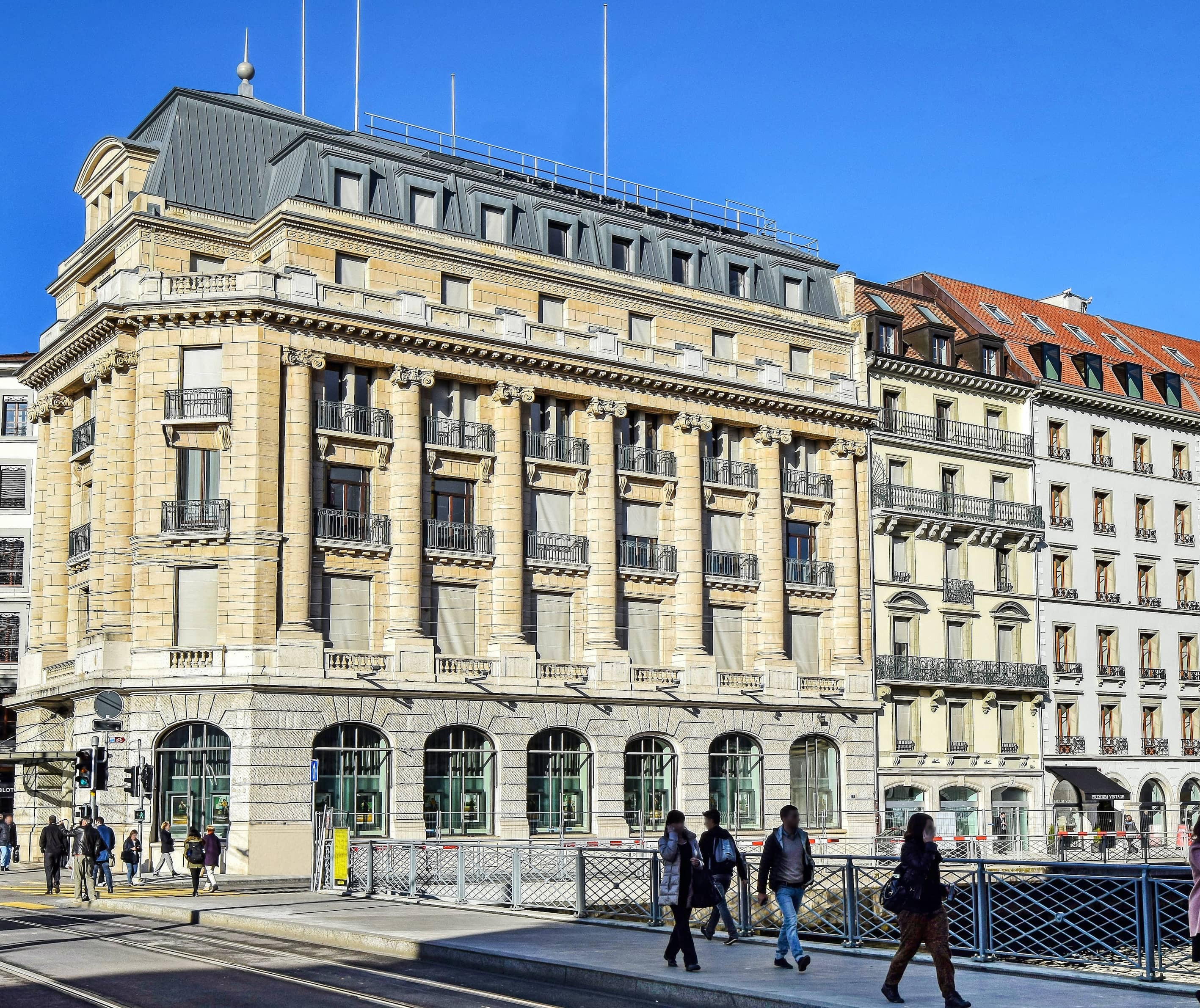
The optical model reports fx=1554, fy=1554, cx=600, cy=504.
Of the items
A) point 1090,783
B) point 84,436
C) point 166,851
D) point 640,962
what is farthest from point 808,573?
point 640,962

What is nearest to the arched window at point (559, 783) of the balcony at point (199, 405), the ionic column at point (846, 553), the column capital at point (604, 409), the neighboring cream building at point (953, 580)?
the column capital at point (604, 409)

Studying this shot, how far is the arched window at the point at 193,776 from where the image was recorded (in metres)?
42.6

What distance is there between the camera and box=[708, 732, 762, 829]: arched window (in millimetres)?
50750

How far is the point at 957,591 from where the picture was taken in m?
57.3

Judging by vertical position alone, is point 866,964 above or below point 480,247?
below

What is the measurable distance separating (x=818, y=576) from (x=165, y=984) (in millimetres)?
38762

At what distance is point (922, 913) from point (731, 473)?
1496 inches

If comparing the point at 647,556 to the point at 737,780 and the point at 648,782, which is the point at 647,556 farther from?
the point at 737,780

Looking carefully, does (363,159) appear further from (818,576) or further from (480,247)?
(818,576)

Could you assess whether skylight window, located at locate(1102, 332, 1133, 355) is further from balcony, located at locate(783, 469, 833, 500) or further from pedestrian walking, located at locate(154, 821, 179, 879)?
pedestrian walking, located at locate(154, 821, 179, 879)

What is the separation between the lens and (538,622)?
48.5 meters

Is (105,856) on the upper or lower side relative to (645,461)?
lower

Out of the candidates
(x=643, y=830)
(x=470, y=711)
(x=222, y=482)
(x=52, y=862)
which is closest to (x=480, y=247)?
(x=222, y=482)

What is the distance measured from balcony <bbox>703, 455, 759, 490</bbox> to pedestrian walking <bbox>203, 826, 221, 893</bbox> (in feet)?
72.4
